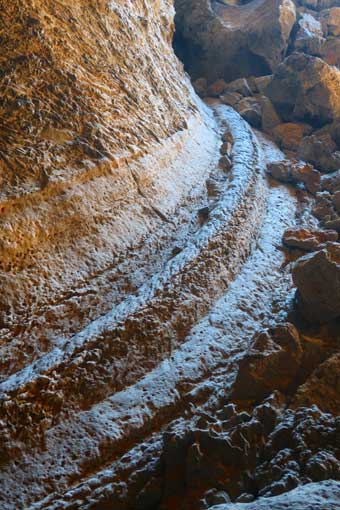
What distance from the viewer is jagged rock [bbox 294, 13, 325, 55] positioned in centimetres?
733

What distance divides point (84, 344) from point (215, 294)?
3.38 feet

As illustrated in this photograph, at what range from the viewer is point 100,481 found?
1.94 metres

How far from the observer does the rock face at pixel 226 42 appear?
7316mm

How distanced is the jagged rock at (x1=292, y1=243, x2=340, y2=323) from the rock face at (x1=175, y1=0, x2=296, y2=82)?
5.35 m

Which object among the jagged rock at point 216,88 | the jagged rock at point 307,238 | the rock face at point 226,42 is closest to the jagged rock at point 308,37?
the rock face at point 226,42

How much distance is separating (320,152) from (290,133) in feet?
2.51

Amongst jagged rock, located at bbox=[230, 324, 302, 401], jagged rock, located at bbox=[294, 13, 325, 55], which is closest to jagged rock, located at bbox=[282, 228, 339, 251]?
jagged rock, located at bbox=[230, 324, 302, 401]

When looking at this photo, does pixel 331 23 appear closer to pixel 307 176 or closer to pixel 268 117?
pixel 268 117

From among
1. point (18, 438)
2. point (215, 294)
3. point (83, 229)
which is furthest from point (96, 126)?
point (18, 438)

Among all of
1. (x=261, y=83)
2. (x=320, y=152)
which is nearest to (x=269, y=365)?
(x=320, y=152)

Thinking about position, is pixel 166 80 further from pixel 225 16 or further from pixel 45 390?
pixel 225 16

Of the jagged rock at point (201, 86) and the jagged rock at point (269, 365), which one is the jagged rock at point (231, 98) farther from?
the jagged rock at point (269, 365)

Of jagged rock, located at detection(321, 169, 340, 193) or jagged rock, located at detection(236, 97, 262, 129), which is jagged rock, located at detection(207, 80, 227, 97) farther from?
jagged rock, located at detection(321, 169, 340, 193)

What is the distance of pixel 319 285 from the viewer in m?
2.73
